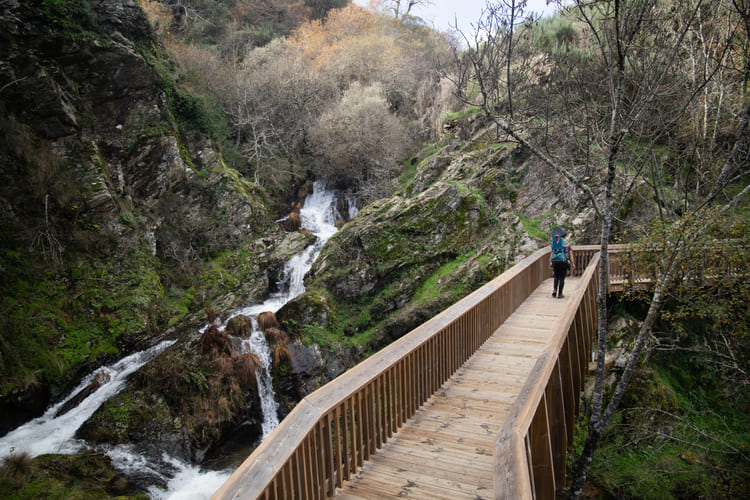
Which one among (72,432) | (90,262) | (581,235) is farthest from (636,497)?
(90,262)

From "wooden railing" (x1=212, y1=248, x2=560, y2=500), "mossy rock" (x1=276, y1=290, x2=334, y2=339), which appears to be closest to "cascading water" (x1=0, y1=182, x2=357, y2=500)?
"mossy rock" (x1=276, y1=290, x2=334, y2=339)

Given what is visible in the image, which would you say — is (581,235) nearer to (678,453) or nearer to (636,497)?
(678,453)

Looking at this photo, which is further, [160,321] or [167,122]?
[167,122]

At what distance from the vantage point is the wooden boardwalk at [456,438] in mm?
3105

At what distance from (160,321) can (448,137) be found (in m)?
14.7

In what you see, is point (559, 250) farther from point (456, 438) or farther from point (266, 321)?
point (266, 321)

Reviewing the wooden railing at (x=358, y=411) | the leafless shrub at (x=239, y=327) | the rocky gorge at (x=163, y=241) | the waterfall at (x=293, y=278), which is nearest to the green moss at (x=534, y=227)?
the rocky gorge at (x=163, y=241)

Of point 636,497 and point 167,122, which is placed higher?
point 167,122

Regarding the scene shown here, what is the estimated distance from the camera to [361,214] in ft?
51.4

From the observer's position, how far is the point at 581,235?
13.4m

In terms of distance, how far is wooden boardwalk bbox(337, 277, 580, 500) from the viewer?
3105mm

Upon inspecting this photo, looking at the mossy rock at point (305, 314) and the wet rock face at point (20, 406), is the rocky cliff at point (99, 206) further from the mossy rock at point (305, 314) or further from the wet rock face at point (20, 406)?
the mossy rock at point (305, 314)

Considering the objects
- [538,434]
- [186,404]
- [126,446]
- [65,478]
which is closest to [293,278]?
[186,404]

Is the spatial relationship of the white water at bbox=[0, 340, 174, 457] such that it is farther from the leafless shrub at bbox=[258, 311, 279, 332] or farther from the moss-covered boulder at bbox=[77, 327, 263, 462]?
Result: the leafless shrub at bbox=[258, 311, 279, 332]
